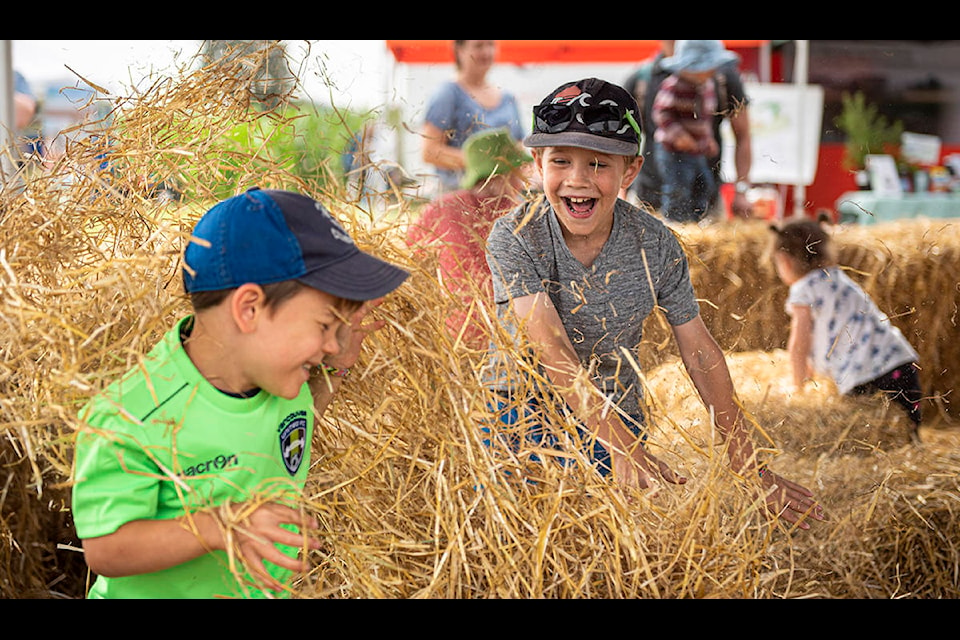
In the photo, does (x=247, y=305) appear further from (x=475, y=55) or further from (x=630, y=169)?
(x=475, y=55)

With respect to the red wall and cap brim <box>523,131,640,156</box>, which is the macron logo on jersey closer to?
cap brim <box>523,131,640,156</box>

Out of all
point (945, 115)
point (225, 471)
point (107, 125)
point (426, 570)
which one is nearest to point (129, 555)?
point (225, 471)

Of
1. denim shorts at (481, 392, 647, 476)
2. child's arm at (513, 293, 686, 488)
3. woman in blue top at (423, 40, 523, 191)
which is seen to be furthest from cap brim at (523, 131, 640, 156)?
woman in blue top at (423, 40, 523, 191)

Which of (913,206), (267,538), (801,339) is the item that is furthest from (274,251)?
(913,206)

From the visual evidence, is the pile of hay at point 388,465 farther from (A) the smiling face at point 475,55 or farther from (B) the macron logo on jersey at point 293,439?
(A) the smiling face at point 475,55

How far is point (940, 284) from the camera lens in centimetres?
404

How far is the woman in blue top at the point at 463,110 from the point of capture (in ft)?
10.1

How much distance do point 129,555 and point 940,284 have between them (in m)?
3.80

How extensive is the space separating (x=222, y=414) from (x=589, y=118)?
113cm

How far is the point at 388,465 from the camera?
1.75 meters

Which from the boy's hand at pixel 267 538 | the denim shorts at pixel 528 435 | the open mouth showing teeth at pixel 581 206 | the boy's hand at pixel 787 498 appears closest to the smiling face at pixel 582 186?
the open mouth showing teeth at pixel 581 206

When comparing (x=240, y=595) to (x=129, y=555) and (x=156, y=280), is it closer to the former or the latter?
(x=129, y=555)

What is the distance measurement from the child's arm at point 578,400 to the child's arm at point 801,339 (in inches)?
65.8

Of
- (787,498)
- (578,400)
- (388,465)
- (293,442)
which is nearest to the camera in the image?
(293,442)
